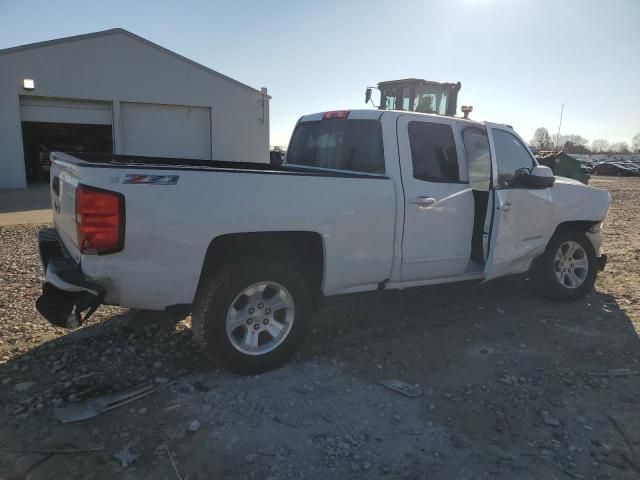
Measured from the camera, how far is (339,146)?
4.60 m

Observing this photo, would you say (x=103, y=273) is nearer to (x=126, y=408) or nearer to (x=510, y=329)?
(x=126, y=408)

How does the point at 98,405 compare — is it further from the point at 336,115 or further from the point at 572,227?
the point at 572,227

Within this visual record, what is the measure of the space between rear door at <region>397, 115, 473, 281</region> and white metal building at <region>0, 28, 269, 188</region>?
16.7 meters

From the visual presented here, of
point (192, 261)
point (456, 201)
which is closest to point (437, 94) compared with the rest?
point (456, 201)

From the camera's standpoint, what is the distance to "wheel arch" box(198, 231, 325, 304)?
3.41m

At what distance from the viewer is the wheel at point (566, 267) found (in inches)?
213

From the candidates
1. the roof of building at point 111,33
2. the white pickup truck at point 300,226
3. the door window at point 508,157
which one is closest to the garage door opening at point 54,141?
the roof of building at point 111,33

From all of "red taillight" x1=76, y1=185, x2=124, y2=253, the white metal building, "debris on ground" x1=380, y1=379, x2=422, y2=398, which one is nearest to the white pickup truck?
"red taillight" x1=76, y1=185, x2=124, y2=253

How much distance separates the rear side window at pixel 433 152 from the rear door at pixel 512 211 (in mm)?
516

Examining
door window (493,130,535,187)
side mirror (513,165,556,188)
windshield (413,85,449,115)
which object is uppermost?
windshield (413,85,449,115)

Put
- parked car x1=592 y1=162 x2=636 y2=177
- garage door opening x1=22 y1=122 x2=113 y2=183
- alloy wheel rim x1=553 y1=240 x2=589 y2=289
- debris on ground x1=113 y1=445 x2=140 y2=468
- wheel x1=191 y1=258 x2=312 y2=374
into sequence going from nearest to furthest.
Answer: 1. debris on ground x1=113 y1=445 x2=140 y2=468
2. wheel x1=191 y1=258 x2=312 y2=374
3. alloy wheel rim x1=553 y1=240 x2=589 y2=289
4. garage door opening x1=22 y1=122 x2=113 y2=183
5. parked car x1=592 y1=162 x2=636 y2=177

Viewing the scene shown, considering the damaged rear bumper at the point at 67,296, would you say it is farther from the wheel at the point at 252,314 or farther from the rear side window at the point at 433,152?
the rear side window at the point at 433,152

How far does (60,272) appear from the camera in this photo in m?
3.07

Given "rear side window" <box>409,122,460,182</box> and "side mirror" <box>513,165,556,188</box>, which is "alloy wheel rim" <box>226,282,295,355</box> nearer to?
"rear side window" <box>409,122,460,182</box>
